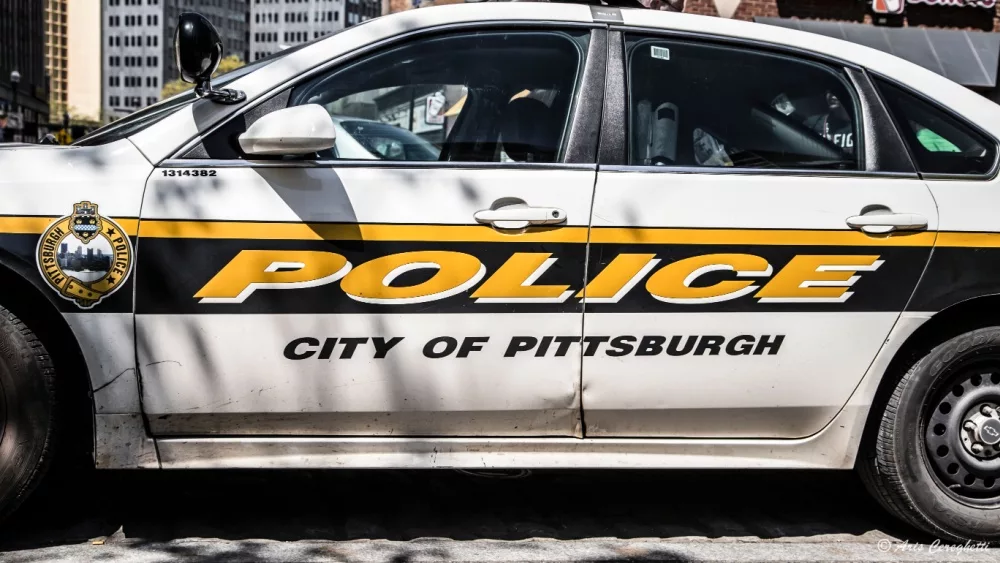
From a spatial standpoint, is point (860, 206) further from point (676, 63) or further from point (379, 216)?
point (379, 216)

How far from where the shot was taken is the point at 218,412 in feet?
10.6

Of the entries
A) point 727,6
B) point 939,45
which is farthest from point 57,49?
point 939,45

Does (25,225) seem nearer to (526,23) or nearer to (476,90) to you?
(476,90)

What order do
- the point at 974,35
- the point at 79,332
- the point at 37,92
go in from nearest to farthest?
the point at 79,332
the point at 974,35
the point at 37,92

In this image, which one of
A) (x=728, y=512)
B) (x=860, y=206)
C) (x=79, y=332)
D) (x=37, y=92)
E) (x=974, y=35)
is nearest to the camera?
(x=79, y=332)

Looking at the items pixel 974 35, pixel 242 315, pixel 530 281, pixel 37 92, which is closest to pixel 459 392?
pixel 530 281

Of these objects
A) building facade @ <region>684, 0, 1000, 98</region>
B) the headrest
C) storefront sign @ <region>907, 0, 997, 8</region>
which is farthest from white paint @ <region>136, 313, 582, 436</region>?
storefront sign @ <region>907, 0, 997, 8</region>

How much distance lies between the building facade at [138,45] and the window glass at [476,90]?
178444 mm

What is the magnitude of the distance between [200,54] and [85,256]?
2.36 feet

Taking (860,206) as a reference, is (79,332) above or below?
below

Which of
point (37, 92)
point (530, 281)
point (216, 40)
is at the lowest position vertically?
point (37, 92)

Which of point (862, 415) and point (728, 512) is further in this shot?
point (728, 512)

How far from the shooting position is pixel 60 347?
320 centimetres

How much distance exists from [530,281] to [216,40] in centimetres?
127
